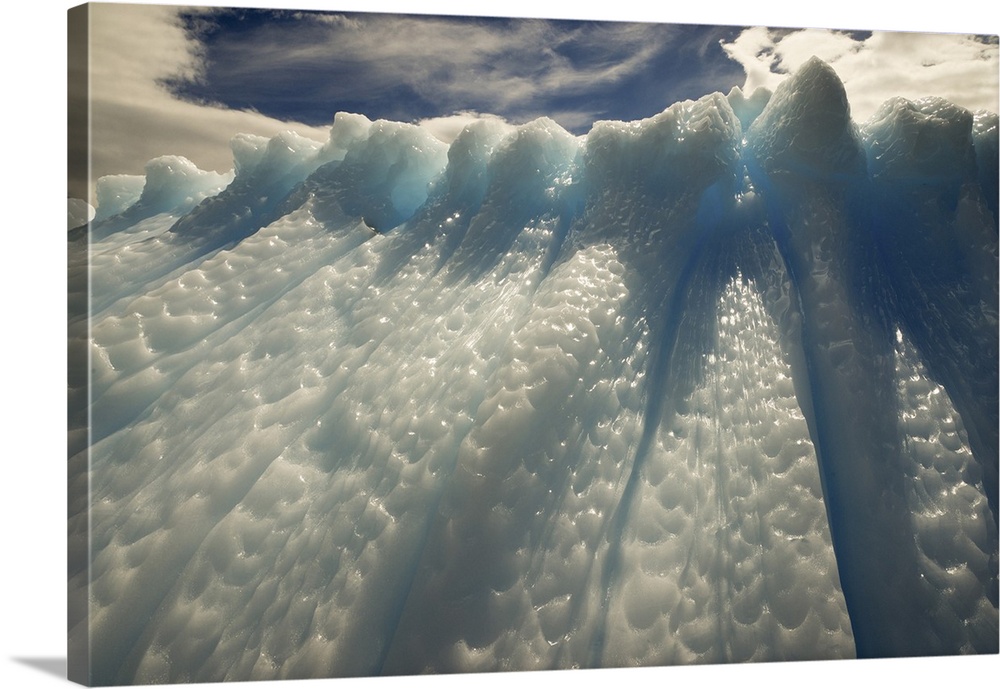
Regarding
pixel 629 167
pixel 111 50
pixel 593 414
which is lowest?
pixel 593 414

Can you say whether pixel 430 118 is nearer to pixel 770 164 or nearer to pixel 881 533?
pixel 770 164

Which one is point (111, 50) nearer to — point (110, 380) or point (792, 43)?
point (110, 380)

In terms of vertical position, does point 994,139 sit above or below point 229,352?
above

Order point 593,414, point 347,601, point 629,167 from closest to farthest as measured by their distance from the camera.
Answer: point 347,601 → point 593,414 → point 629,167

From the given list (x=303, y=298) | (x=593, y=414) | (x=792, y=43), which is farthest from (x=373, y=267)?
(x=792, y=43)

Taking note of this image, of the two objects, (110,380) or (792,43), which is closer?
→ (110,380)

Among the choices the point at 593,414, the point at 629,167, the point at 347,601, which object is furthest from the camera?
the point at 629,167
